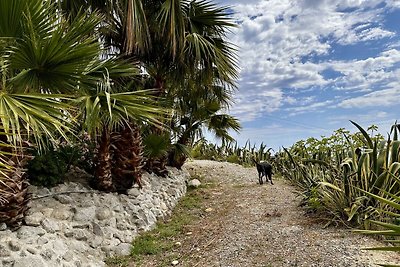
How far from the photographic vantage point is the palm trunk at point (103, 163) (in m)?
5.61

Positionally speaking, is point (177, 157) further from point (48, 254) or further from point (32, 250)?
point (32, 250)

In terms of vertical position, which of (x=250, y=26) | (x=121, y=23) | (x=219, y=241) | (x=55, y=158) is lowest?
(x=219, y=241)

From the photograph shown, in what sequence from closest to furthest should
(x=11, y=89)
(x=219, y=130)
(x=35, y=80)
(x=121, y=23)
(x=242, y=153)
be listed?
(x=11, y=89), (x=35, y=80), (x=121, y=23), (x=219, y=130), (x=242, y=153)

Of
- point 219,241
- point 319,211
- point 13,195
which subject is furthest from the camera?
point 319,211

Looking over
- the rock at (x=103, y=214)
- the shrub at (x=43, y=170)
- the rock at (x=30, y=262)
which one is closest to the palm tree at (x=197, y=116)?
the rock at (x=103, y=214)

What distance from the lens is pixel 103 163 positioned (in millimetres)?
5621

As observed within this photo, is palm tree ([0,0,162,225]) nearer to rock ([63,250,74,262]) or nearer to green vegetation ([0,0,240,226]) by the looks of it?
green vegetation ([0,0,240,226])

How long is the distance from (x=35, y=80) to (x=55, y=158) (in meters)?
2.03

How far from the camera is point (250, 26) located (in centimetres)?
800

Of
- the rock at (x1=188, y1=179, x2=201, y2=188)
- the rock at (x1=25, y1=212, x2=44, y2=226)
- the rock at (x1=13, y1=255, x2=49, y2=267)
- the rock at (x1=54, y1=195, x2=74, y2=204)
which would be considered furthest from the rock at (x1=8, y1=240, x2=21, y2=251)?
the rock at (x1=188, y1=179, x2=201, y2=188)

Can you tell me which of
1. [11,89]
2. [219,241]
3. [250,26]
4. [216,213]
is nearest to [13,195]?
[11,89]

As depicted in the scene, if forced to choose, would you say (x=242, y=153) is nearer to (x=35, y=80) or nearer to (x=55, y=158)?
(x=55, y=158)

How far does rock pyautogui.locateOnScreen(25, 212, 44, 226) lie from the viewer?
13.7 ft

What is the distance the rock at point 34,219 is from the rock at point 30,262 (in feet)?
1.85
